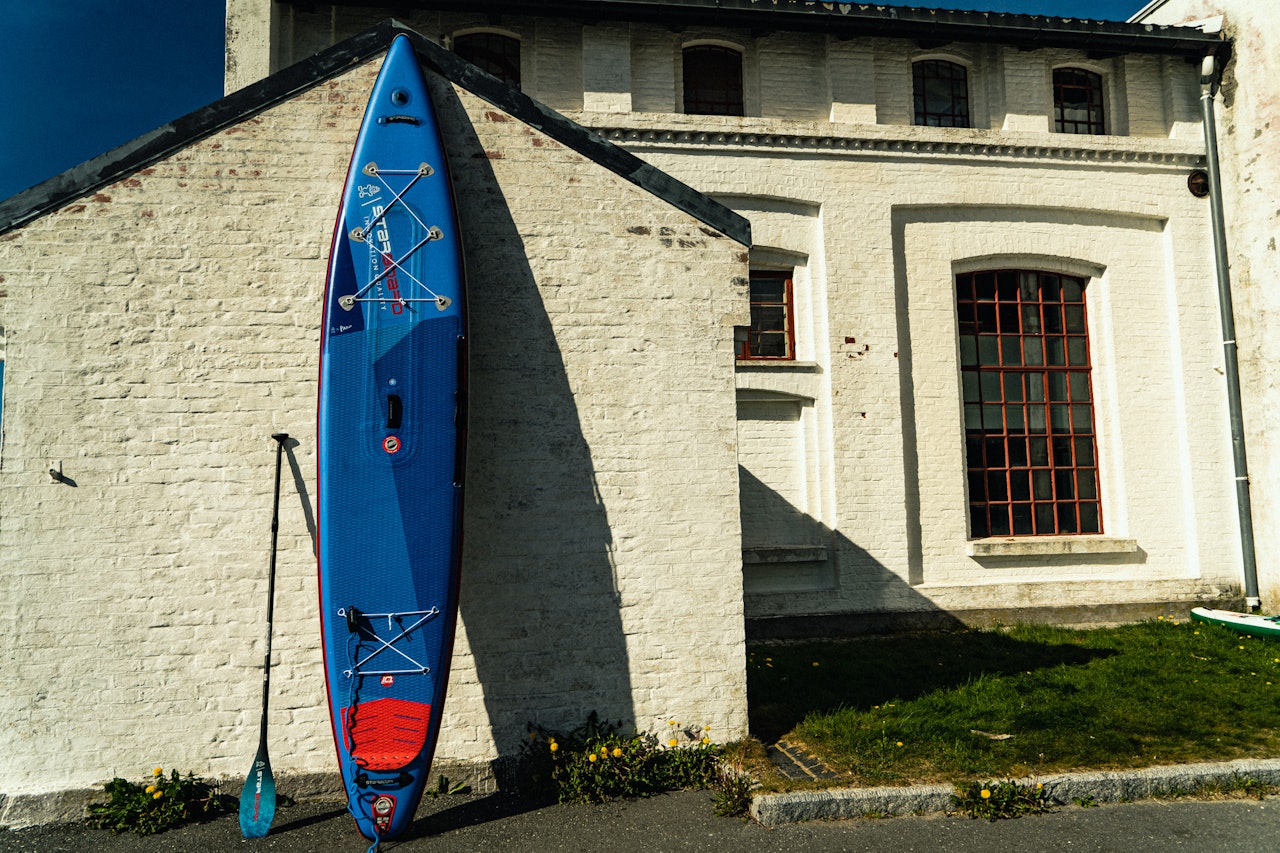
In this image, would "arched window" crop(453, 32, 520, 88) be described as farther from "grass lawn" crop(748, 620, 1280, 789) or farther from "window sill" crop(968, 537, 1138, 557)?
"window sill" crop(968, 537, 1138, 557)

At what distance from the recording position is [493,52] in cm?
1099

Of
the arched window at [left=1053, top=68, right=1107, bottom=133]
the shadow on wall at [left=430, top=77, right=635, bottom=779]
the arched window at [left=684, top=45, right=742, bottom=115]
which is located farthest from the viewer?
the arched window at [left=1053, top=68, right=1107, bottom=133]

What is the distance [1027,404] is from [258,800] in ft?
34.3

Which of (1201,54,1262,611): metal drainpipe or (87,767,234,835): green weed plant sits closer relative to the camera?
(87,767,234,835): green weed plant

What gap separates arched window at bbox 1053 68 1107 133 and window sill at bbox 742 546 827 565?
7.11 m

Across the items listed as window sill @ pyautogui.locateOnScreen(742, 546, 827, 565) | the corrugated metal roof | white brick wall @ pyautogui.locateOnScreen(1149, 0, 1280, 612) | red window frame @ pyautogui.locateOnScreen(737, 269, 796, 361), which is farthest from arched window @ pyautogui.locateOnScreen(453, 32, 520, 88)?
white brick wall @ pyautogui.locateOnScreen(1149, 0, 1280, 612)

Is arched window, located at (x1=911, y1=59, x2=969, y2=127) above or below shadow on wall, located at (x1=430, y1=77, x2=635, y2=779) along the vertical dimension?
above

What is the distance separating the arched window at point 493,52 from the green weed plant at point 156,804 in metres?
8.91

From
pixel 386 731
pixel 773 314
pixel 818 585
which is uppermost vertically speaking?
pixel 773 314

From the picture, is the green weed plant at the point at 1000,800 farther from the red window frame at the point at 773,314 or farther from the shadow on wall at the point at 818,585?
the red window frame at the point at 773,314

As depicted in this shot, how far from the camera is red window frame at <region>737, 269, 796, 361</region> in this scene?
10961 mm

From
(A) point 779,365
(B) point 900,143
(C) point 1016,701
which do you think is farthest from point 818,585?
(B) point 900,143

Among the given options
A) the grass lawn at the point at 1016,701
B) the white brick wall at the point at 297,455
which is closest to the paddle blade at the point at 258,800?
the white brick wall at the point at 297,455

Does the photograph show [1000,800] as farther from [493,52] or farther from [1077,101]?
[1077,101]
